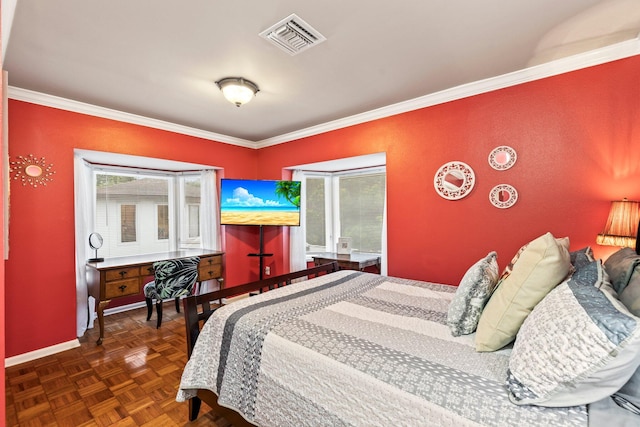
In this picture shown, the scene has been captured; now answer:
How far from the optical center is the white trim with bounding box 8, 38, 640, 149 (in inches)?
81.0

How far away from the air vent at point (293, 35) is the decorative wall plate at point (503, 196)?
188 cm

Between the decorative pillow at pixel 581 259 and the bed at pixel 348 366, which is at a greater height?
the decorative pillow at pixel 581 259

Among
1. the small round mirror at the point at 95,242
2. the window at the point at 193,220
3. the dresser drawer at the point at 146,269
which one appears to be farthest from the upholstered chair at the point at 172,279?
the window at the point at 193,220

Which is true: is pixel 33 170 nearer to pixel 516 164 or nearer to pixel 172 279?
pixel 172 279

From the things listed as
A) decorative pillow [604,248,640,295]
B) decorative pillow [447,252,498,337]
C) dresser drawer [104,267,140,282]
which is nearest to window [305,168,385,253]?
dresser drawer [104,267,140,282]

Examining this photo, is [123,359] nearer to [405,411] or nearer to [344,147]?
[405,411]

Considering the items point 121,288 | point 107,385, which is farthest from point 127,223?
point 107,385

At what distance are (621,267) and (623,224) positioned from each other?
2.53ft

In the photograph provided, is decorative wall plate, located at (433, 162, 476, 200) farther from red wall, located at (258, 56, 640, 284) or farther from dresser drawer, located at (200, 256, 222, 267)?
dresser drawer, located at (200, 256, 222, 267)

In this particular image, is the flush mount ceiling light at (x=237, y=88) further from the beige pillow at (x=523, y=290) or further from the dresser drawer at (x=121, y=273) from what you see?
the beige pillow at (x=523, y=290)

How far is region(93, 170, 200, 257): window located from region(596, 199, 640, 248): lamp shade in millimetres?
4524

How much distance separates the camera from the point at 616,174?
6.75 ft

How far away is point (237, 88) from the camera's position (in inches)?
95.0

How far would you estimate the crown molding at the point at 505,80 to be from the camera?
2.01 m
